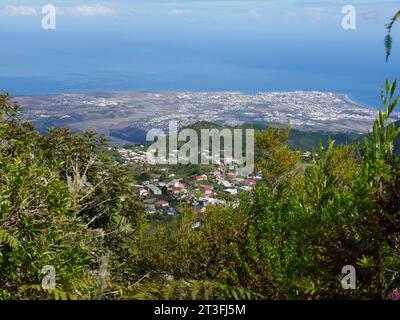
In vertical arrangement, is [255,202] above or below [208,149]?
above

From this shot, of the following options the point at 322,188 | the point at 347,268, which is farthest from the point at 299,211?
the point at 347,268

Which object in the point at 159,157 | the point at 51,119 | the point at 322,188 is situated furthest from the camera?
the point at 51,119

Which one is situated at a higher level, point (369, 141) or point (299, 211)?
point (369, 141)

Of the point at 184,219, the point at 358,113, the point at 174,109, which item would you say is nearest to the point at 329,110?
the point at 358,113

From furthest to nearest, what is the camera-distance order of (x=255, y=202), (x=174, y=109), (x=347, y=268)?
1. (x=174, y=109)
2. (x=255, y=202)
3. (x=347, y=268)

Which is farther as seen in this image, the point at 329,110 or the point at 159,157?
the point at 329,110
